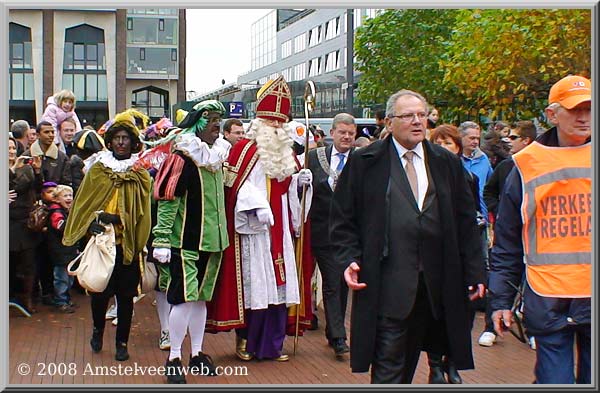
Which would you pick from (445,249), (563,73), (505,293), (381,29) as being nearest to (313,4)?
(445,249)

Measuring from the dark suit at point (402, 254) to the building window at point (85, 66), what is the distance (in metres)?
15.7

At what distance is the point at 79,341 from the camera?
796 centimetres

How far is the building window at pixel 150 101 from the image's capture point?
30.7 meters

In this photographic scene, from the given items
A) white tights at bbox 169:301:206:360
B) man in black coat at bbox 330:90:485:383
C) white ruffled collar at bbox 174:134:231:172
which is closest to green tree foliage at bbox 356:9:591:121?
white ruffled collar at bbox 174:134:231:172

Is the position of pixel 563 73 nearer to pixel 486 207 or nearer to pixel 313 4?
pixel 486 207

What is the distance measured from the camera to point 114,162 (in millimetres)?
7219

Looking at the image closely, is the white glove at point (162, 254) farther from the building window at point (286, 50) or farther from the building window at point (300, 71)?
the building window at point (300, 71)

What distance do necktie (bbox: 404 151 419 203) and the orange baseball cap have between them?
88 centimetres

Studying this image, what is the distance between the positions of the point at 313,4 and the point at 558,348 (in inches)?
95.9

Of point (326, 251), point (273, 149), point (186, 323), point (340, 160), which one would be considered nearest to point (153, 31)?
point (340, 160)

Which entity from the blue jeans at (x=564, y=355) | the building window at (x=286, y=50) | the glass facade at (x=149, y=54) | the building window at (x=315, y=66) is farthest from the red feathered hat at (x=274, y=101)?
the building window at (x=315, y=66)

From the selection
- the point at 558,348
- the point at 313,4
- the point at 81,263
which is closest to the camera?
the point at 558,348

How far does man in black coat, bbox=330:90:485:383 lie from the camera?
4.89m

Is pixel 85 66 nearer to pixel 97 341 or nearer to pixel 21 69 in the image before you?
pixel 21 69
